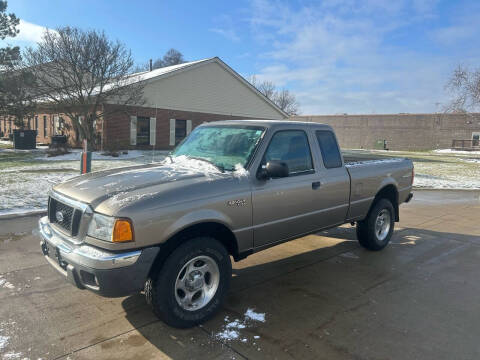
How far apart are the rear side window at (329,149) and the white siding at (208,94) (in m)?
21.6

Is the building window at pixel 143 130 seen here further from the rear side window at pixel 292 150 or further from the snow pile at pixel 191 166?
the rear side window at pixel 292 150

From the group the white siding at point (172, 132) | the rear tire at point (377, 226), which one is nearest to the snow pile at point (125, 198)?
the rear tire at point (377, 226)

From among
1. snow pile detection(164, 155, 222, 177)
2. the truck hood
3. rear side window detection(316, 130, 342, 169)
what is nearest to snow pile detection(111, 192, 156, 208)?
the truck hood

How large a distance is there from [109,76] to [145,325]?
20.7 meters

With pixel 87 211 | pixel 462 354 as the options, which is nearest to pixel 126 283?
pixel 87 211

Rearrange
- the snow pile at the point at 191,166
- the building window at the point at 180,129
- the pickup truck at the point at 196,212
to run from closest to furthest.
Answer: the pickup truck at the point at 196,212
the snow pile at the point at 191,166
the building window at the point at 180,129

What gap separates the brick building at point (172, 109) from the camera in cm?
2448

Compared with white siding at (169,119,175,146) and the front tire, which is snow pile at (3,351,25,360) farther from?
white siding at (169,119,175,146)

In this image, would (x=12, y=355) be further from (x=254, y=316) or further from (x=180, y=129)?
(x=180, y=129)

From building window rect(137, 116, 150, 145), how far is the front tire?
23732mm

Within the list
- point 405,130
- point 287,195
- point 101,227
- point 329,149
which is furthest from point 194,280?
point 405,130

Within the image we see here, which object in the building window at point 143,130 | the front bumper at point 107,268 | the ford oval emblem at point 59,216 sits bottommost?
the front bumper at point 107,268

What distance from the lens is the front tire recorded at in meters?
3.08

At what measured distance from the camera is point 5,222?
21.4 ft
